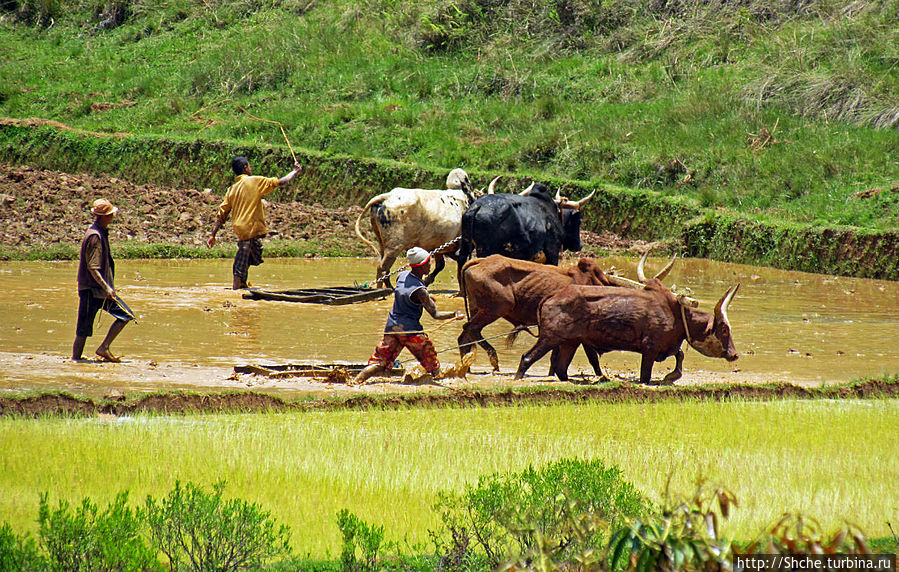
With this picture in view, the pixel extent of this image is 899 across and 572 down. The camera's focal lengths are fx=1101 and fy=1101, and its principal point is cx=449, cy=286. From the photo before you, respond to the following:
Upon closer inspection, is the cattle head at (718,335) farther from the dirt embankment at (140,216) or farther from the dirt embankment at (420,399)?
the dirt embankment at (140,216)

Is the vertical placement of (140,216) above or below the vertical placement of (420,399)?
above

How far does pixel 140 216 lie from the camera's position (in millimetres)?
20406

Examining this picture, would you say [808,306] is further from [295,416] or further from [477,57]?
[477,57]

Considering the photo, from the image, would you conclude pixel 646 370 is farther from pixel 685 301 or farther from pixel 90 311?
pixel 90 311

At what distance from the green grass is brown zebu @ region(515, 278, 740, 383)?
74cm

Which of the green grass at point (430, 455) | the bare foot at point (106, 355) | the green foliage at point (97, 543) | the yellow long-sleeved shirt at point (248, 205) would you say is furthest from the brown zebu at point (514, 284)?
the green foliage at point (97, 543)

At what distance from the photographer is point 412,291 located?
9078mm

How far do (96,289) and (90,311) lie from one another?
0.20 metres

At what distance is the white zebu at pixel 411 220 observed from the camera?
14562mm

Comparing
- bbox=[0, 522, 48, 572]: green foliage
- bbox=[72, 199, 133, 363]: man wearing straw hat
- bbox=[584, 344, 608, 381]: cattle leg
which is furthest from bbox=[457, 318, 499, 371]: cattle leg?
bbox=[0, 522, 48, 572]: green foliage

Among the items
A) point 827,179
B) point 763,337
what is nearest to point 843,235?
point 827,179

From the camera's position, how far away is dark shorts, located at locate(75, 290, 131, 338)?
9484mm

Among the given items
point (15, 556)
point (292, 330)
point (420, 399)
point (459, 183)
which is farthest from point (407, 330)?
point (459, 183)

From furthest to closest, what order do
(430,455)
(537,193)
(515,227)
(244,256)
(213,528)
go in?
(244,256) → (537,193) → (515,227) → (430,455) → (213,528)
